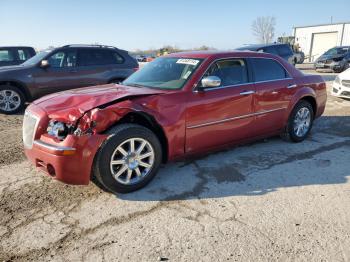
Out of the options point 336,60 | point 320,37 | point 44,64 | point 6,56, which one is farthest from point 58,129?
point 320,37

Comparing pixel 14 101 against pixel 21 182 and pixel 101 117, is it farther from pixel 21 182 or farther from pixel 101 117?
pixel 101 117

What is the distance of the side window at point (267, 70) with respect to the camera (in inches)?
198

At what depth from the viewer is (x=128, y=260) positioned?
2.65m

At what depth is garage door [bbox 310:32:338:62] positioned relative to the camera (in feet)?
125

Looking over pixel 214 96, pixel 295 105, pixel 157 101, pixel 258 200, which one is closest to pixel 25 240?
pixel 157 101

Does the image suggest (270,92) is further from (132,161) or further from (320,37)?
(320,37)

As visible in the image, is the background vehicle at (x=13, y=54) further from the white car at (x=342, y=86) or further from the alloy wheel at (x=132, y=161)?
the white car at (x=342, y=86)

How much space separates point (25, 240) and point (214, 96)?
8.99 feet

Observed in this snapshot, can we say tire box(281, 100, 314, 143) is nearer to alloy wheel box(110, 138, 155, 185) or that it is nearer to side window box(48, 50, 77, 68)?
alloy wheel box(110, 138, 155, 185)

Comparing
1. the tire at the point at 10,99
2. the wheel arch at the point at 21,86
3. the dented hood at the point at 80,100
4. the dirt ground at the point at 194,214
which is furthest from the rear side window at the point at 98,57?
the dented hood at the point at 80,100

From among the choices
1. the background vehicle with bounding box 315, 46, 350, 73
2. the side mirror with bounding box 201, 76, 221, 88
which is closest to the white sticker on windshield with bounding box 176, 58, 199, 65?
the side mirror with bounding box 201, 76, 221, 88

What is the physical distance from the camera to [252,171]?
441 cm

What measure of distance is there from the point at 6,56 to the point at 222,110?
406 inches

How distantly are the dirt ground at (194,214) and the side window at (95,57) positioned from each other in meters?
4.72
